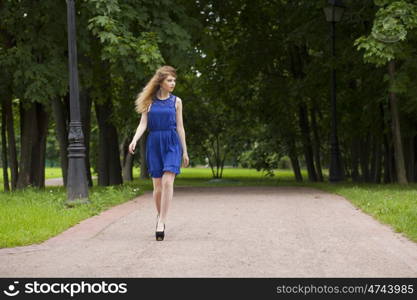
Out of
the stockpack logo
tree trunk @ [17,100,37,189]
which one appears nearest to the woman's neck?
the stockpack logo

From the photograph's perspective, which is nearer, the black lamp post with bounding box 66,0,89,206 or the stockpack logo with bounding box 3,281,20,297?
the stockpack logo with bounding box 3,281,20,297

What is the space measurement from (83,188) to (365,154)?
18.5 meters

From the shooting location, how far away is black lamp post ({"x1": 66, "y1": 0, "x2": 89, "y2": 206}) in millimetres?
12039

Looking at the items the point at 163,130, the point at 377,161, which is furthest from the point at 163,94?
the point at 377,161

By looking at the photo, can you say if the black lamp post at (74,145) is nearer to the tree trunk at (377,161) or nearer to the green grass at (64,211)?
the green grass at (64,211)

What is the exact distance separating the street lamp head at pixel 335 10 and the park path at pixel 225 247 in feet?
25.3

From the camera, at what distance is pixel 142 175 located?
39.1 m

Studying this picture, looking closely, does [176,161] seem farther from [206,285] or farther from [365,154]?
[365,154]

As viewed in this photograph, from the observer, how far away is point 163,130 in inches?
326

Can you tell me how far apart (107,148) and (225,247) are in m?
15.4

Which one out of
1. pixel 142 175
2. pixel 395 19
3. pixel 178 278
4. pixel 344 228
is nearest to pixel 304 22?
pixel 395 19

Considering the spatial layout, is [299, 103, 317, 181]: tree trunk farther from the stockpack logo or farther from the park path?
the stockpack logo

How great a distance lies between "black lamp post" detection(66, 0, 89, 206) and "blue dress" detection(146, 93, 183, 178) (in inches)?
156

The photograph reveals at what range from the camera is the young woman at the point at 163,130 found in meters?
8.22
